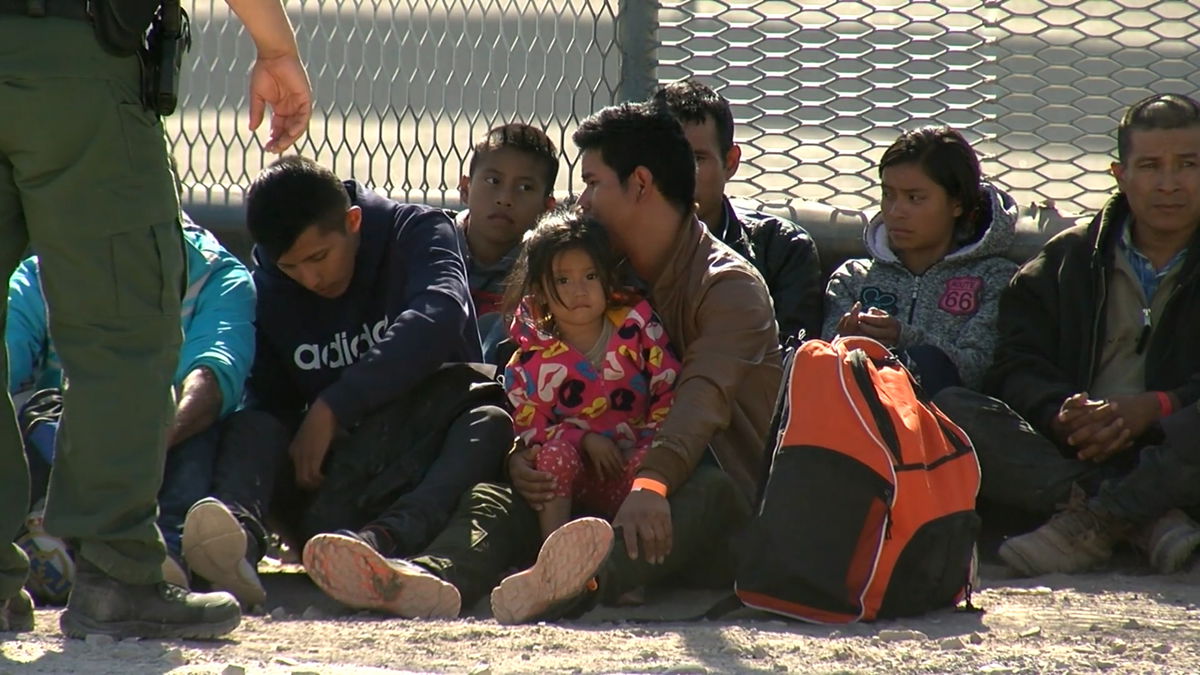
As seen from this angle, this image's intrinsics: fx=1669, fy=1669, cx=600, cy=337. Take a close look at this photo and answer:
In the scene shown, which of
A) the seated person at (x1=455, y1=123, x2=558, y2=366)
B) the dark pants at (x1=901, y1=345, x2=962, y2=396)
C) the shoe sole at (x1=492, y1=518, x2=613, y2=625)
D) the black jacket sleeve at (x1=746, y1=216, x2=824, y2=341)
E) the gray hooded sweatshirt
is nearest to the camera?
the shoe sole at (x1=492, y1=518, x2=613, y2=625)

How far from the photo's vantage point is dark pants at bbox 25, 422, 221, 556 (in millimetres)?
3664

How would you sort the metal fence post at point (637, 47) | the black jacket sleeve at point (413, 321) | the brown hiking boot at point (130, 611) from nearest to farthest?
the brown hiking boot at point (130, 611), the black jacket sleeve at point (413, 321), the metal fence post at point (637, 47)

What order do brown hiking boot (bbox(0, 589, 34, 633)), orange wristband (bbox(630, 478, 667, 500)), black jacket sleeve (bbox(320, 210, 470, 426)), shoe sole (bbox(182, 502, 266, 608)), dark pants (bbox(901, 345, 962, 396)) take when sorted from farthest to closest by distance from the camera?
dark pants (bbox(901, 345, 962, 396)) → black jacket sleeve (bbox(320, 210, 470, 426)) → orange wristband (bbox(630, 478, 667, 500)) → shoe sole (bbox(182, 502, 266, 608)) → brown hiking boot (bbox(0, 589, 34, 633))

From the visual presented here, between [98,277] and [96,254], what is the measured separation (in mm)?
39

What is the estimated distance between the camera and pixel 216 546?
3.42m

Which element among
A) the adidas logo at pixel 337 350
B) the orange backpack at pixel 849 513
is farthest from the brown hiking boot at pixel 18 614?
the orange backpack at pixel 849 513

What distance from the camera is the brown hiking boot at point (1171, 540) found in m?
3.81

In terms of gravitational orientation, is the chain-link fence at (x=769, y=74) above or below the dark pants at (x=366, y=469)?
above

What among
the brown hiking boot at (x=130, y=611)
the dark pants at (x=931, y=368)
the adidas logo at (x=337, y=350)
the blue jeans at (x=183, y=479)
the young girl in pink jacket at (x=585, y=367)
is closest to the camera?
the brown hiking boot at (x=130, y=611)

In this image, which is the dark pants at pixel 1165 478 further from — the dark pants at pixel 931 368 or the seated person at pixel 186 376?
the seated person at pixel 186 376

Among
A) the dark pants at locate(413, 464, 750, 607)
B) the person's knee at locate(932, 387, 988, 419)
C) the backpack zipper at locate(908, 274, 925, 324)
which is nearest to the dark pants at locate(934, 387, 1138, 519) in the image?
the person's knee at locate(932, 387, 988, 419)

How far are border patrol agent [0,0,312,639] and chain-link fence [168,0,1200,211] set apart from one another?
7.32 ft

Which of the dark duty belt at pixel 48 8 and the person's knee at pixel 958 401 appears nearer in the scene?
the dark duty belt at pixel 48 8

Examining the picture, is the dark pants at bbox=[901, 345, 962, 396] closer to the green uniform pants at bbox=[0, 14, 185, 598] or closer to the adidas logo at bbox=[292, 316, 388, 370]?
the adidas logo at bbox=[292, 316, 388, 370]
